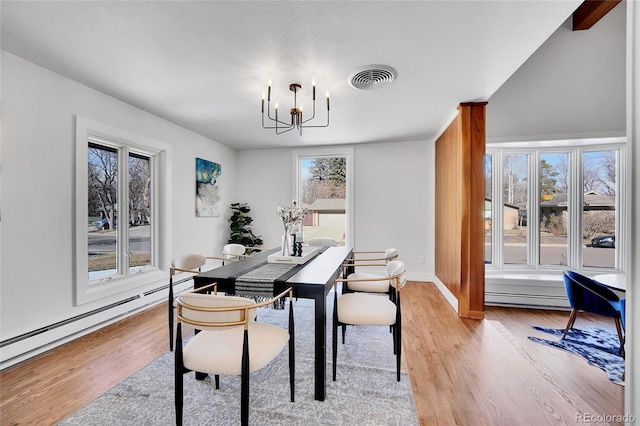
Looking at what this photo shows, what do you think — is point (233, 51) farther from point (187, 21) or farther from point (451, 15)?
point (451, 15)

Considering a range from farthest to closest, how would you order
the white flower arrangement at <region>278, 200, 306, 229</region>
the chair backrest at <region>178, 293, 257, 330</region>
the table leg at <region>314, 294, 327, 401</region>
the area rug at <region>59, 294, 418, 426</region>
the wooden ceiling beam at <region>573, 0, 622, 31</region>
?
the wooden ceiling beam at <region>573, 0, 622, 31</region>, the white flower arrangement at <region>278, 200, 306, 229</region>, the table leg at <region>314, 294, 327, 401</region>, the area rug at <region>59, 294, 418, 426</region>, the chair backrest at <region>178, 293, 257, 330</region>

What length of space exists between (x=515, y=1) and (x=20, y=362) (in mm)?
4228

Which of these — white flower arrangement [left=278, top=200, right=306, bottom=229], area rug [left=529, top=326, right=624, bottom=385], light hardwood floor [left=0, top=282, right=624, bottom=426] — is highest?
white flower arrangement [left=278, top=200, right=306, bottom=229]

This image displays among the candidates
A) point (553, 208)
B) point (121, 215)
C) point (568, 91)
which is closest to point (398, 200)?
point (553, 208)

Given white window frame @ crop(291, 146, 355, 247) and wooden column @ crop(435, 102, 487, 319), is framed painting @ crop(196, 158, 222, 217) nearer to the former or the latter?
white window frame @ crop(291, 146, 355, 247)

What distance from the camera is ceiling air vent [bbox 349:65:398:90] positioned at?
2.23m

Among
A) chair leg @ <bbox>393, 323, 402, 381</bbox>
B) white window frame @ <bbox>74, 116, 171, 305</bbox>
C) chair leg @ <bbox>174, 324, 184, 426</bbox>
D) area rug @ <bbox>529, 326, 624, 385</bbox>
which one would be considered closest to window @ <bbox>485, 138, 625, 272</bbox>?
area rug @ <bbox>529, 326, 624, 385</bbox>

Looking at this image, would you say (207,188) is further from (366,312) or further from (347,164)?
(366,312)

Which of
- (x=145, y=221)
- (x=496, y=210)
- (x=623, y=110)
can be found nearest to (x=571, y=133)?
(x=623, y=110)

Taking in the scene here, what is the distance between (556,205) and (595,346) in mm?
2117

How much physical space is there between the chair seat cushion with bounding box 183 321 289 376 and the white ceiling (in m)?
1.85

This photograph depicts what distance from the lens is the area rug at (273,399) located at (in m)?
1.53

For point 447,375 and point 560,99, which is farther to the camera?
point 560,99

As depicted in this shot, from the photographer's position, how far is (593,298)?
103 inches
